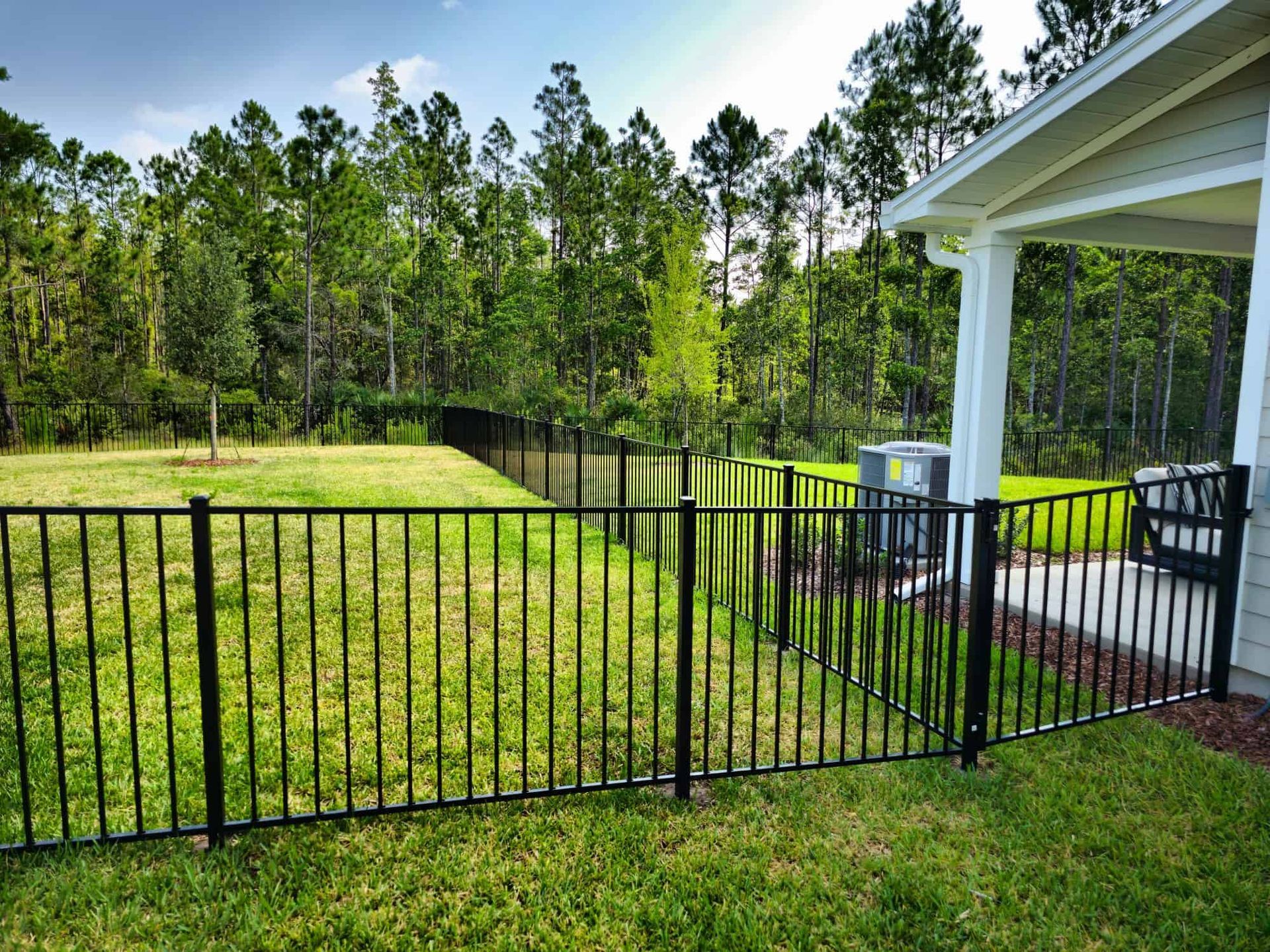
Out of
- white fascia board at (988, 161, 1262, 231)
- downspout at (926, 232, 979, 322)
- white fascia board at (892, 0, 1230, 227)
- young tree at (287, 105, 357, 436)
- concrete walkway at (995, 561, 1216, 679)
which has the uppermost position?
young tree at (287, 105, 357, 436)

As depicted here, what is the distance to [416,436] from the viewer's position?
68.8 feet

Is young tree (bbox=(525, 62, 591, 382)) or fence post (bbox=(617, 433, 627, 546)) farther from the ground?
young tree (bbox=(525, 62, 591, 382))

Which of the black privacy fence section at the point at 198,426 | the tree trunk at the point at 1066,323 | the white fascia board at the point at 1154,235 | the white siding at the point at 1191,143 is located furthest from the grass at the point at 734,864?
the tree trunk at the point at 1066,323

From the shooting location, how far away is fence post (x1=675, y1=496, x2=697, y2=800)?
295 cm

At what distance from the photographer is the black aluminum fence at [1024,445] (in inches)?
652

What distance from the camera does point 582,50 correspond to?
27.9 meters

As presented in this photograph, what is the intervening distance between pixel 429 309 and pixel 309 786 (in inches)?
1264

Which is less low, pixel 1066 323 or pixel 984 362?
pixel 1066 323

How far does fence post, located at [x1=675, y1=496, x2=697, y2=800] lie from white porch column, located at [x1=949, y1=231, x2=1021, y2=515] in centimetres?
400

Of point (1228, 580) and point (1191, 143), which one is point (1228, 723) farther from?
point (1191, 143)

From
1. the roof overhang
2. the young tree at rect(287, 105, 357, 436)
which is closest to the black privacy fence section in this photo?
the young tree at rect(287, 105, 357, 436)

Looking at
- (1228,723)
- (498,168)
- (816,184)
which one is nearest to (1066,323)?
(816,184)

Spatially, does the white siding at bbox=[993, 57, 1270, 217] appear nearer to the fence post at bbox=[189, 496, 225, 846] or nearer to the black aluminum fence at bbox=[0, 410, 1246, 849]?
the black aluminum fence at bbox=[0, 410, 1246, 849]

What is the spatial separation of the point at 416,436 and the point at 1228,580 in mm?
19542
